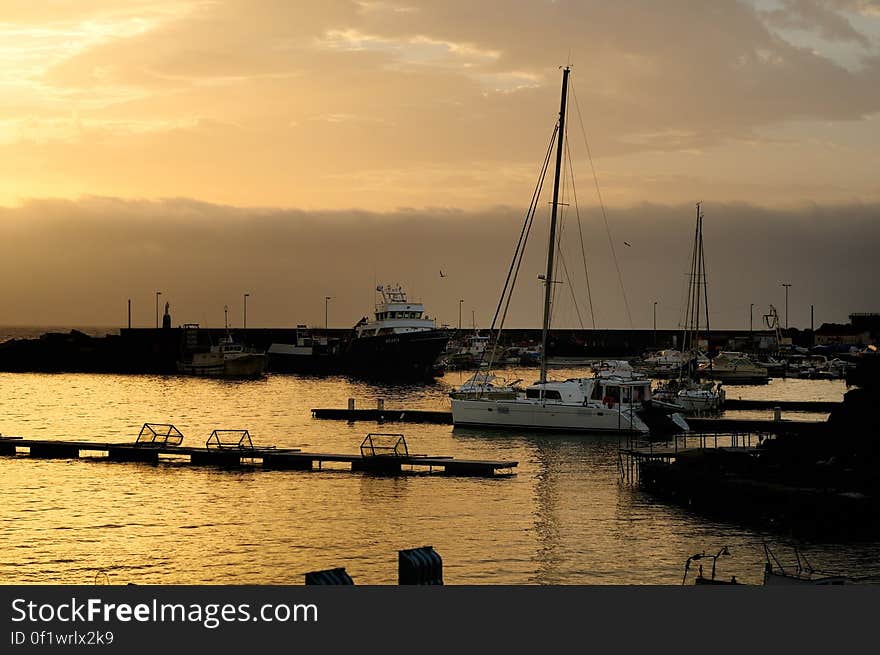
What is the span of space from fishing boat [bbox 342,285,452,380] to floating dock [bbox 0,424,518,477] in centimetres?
6834

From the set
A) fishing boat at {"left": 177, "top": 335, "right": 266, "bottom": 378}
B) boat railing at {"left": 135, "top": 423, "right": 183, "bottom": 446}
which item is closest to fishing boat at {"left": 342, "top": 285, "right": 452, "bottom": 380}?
fishing boat at {"left": 177, "top": 335, "right": 266, "bottom": 378}

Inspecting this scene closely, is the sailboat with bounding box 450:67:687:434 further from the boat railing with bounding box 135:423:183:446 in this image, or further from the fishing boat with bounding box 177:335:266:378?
the fishing boat with bounding box 177:335:266:378

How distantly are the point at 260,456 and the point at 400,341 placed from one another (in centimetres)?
7256

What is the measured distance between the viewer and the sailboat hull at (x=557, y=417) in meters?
56.8

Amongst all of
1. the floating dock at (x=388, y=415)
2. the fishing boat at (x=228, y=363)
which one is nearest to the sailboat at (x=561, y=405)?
the floating dock at (x=388, y=415)

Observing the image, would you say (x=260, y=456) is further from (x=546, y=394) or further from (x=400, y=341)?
(x=400, y=341)

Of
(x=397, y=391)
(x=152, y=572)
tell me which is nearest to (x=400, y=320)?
(x=397, y=391)

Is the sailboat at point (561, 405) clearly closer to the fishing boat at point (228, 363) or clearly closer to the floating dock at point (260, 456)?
the floating dock at point (260, 456)

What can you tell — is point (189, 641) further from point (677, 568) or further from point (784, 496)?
point (784, 496)

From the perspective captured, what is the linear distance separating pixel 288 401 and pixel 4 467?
43279 millimetres

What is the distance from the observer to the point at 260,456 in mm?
47062

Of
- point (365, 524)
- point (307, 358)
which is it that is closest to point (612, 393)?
point (365, 524)

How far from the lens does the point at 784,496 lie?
32938 mm

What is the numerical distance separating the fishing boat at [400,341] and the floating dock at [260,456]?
6834cm
